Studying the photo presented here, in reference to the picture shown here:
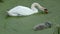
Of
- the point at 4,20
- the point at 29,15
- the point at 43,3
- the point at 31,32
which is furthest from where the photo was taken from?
the point at 43,3

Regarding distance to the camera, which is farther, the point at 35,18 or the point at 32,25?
the point at 35,18

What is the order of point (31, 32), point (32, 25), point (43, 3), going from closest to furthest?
point (31, 32)
point (32, 25)
point (43, 3)

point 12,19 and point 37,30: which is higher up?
point 12,19

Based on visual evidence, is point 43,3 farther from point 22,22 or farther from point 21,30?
point 21,30

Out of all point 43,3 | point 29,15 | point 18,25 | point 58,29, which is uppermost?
point 43,3

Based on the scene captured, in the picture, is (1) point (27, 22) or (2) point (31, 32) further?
(1) point (27, 22)

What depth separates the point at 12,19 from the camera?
5.01m

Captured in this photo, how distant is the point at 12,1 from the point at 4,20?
194cm

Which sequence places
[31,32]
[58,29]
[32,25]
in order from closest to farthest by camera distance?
[58,29]
[31,32]
[32,25]

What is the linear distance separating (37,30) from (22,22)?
56 centimetres

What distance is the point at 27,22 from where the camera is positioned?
189 inches

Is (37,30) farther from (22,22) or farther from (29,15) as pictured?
(29,15)

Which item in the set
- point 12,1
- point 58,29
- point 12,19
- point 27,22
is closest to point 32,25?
point 27,22

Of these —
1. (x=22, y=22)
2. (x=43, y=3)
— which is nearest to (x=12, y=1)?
(x=43, y=3)
